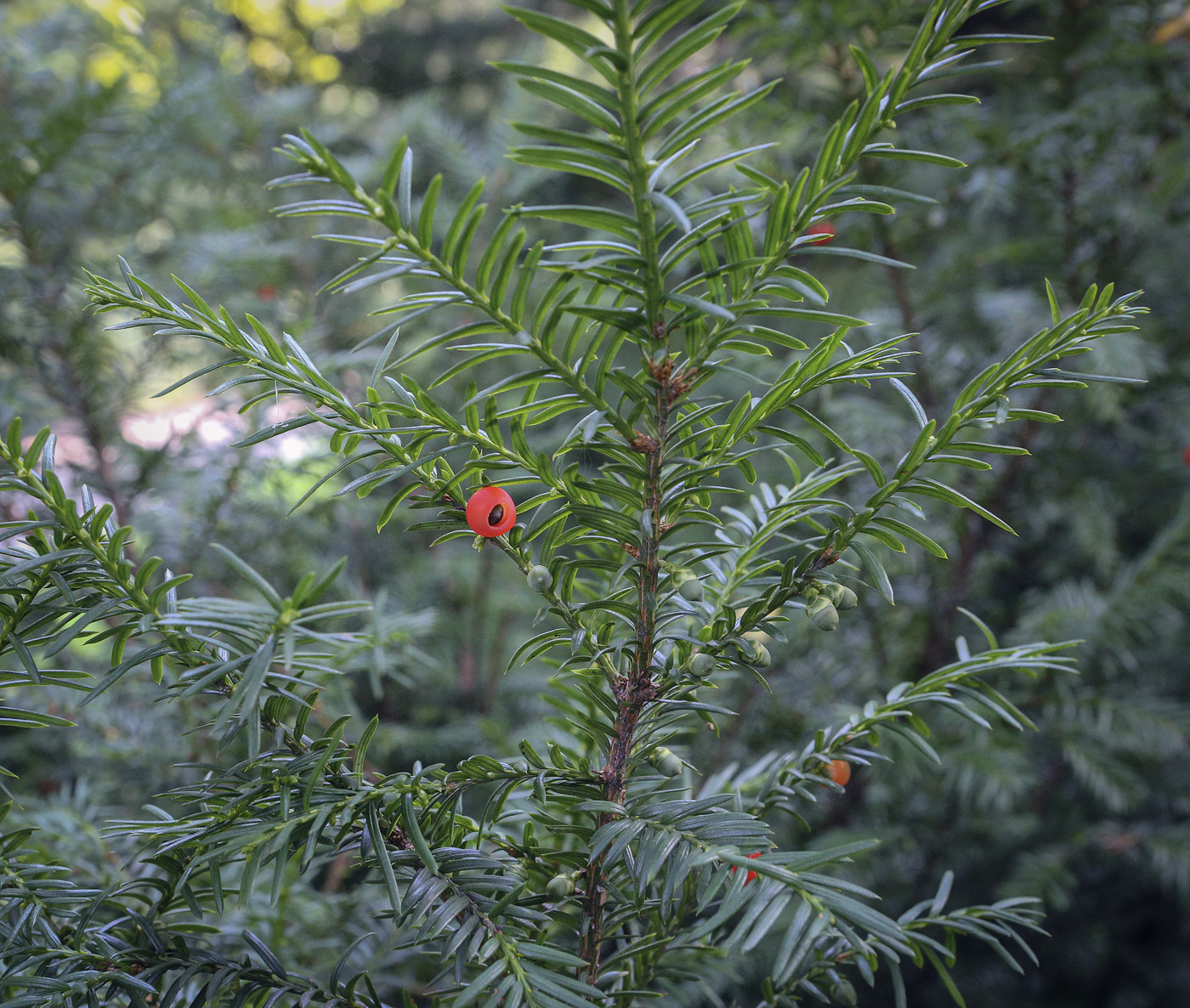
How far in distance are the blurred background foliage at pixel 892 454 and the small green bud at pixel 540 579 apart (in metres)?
0.28

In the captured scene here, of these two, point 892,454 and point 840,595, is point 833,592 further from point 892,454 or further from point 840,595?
point 892,454

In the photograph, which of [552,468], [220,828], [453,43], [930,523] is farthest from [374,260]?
[453,43]

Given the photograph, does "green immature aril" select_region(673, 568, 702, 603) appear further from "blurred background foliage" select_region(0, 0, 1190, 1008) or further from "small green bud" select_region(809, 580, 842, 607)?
"blurred background foliage" select_region(0, 0, 1190, 1008)

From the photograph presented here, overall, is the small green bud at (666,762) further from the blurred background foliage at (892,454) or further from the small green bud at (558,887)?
the blurred background foliage at (892,454)

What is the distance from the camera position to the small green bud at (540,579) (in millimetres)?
266

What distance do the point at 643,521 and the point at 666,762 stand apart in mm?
103

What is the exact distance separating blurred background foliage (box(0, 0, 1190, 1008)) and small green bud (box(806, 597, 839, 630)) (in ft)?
1.11

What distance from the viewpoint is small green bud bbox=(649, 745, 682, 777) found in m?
0.30

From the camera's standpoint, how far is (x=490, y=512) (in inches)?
10.3

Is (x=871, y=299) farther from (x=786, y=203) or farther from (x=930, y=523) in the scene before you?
(x=786, y=203)

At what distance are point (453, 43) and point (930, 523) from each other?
1.72m

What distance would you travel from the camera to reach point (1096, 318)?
24 cm

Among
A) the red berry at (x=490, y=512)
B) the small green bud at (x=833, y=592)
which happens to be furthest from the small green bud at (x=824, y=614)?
the red berry at (x=490, y=512)

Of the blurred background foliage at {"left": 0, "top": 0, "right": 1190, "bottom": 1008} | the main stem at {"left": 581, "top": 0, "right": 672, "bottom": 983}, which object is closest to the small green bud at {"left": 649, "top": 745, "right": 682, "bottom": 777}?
the main stem at {"left": 581, "top": 0, "right": 672, "bottom": 983}
